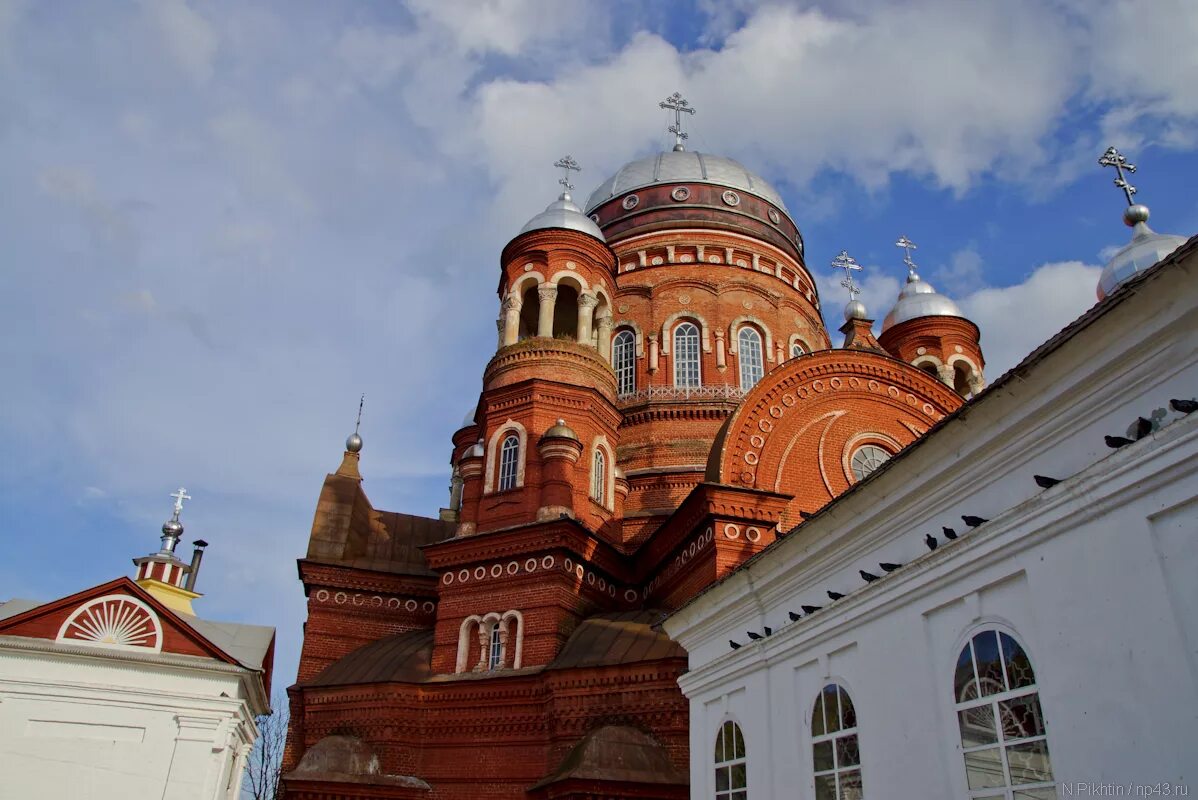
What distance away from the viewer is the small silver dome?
19109mm

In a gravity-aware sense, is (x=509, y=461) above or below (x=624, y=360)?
below

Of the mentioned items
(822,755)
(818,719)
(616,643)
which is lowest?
(822,755)

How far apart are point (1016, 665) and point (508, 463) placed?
13207 millimetres

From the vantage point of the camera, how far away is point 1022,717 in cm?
530

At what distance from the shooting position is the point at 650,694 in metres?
13.5

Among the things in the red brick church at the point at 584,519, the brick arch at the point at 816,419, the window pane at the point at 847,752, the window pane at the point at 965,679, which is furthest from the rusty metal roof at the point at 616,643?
the window pane at the point at 965,679

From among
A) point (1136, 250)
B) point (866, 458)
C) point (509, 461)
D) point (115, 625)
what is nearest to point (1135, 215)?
point (1136, 250)

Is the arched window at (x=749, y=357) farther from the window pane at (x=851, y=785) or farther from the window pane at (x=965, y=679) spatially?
the window pane at (x=965, y=679)

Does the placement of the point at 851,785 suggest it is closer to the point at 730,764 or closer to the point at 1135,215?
the point at 730,764

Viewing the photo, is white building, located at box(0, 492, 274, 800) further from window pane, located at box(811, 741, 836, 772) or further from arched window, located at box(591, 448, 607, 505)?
window pane, located at box(811, 741, 836, 772)

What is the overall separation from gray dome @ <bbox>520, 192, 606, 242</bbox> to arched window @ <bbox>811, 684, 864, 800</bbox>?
15030 millimetres

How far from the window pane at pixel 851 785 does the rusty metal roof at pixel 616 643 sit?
635 centimetres

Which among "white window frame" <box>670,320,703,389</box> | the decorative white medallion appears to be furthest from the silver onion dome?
the decorative white medallion

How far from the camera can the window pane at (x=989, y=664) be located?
18.1 ft
